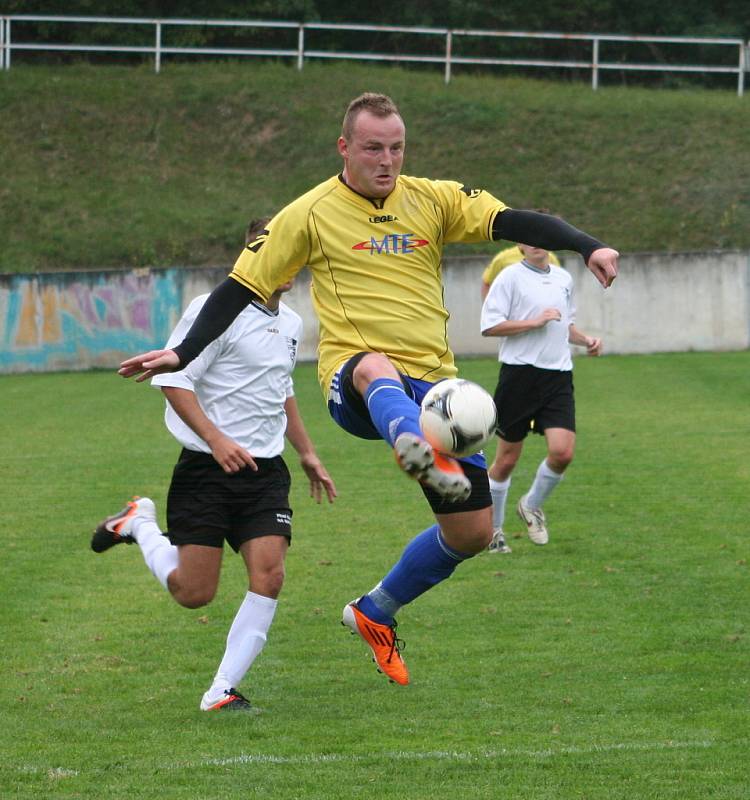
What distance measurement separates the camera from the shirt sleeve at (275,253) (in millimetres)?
5609

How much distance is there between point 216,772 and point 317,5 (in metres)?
38.5

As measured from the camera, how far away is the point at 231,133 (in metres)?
32.3

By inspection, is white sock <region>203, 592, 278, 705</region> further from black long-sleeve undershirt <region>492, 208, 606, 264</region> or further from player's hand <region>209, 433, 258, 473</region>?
black long-sleeve undershirt <region>492, 208, 606, 264</region>

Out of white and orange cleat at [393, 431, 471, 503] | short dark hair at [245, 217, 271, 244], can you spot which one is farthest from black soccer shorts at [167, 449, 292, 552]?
white and orange cleat at [393, 431, 471, 503]

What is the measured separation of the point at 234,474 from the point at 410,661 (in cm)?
140

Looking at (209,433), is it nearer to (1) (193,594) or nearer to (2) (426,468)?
(1) (193,594)

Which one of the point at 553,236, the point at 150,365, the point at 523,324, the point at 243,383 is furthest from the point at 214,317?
the point at 523,324

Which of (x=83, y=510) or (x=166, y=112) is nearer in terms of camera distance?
(x=83, y=510)

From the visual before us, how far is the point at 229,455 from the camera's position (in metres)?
5.79

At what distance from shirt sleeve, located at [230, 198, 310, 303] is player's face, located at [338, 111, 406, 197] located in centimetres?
28

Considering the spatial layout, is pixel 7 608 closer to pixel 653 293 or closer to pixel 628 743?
pixel 628 743

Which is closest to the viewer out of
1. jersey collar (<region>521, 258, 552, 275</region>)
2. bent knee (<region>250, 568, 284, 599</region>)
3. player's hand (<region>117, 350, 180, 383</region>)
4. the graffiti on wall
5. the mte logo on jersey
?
player's hand (<region>117, 350, 180, 383</region>)

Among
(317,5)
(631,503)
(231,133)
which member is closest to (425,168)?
(231,133)

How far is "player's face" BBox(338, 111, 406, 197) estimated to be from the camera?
18.2ft
